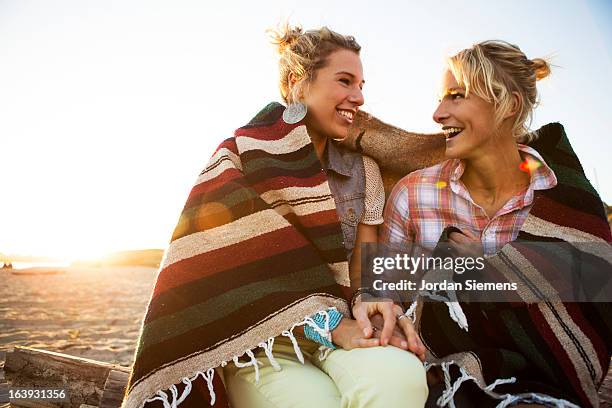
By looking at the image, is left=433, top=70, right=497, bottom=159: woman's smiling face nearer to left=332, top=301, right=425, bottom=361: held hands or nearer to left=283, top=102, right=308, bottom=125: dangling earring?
left=283, top=102, right=308, bottom=125: dangling earring

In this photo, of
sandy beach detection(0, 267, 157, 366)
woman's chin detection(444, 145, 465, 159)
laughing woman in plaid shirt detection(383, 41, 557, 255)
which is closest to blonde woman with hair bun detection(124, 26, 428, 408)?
laughing woman in plaid shirt detection(383, 41, 557, 255)

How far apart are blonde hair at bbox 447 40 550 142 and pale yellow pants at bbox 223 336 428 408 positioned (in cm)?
156

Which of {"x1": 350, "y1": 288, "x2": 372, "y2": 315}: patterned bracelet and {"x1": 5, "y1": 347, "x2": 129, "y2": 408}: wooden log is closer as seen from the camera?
{"x1": 350, "y1": 288, "x2": 372, "y2": 315}: patterned bracelet

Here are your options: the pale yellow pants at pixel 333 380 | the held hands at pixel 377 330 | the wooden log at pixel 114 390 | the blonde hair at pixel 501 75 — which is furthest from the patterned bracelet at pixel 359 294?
the wooden log at pixel 114 390

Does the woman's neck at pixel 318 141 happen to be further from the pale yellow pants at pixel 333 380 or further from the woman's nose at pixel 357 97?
the pale yellow pants at pixel 333 380

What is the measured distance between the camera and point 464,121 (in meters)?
2.54

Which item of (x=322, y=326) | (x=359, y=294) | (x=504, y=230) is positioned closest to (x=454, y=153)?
(x=504, y=230)

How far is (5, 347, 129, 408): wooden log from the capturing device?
9.20 feet

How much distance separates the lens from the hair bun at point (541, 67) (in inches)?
101

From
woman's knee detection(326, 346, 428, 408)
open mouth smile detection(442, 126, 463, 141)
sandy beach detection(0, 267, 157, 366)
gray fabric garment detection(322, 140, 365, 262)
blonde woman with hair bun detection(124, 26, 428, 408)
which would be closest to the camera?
woman's knee detection(326, 346, 428, 408)

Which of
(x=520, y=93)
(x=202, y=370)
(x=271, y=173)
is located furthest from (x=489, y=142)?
(x=202, y=370)

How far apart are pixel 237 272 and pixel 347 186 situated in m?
0.96

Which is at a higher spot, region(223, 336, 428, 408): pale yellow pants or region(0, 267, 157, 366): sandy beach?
region(223, 336, 428, 408): pale yellow pants

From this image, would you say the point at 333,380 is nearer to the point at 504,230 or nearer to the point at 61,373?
the point at 504,230
